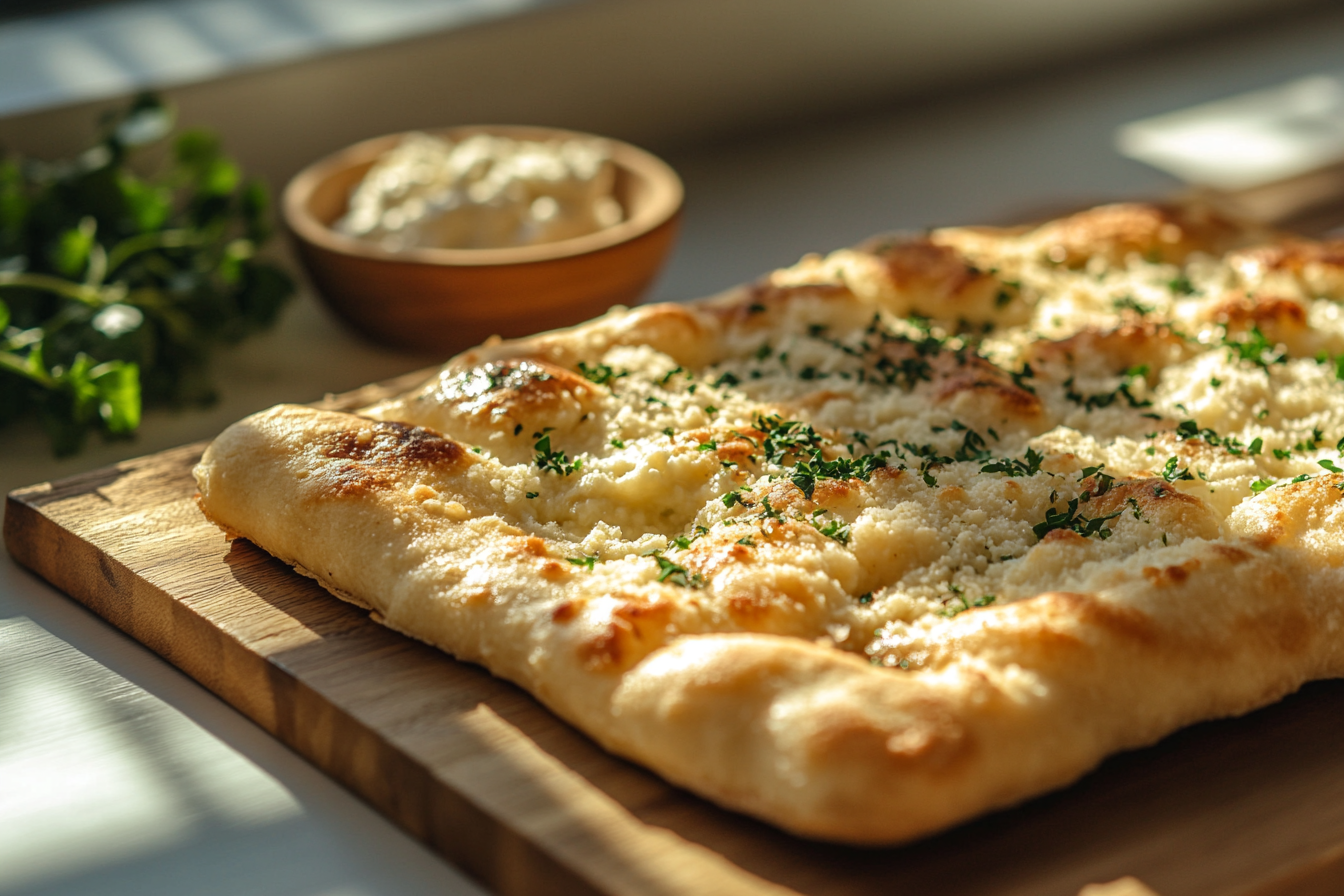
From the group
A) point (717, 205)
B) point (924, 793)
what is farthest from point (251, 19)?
point (924, 793)

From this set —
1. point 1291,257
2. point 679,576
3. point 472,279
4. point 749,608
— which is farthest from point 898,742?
point 1291,257

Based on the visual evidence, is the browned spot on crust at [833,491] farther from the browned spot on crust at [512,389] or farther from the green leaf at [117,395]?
the green leaf at [117,395]

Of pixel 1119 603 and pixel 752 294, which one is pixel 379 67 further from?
pixel 1119 603

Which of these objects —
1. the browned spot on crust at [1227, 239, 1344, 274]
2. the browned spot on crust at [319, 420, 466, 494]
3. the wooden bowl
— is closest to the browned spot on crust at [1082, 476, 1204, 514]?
the browned spot on crust at [319, 420, 466, 494]

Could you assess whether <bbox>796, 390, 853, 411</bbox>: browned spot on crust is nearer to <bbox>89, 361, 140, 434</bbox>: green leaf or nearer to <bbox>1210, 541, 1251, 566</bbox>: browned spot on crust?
<bbox>1210, 541, 1251, 566</bbox>: browned spot on crust

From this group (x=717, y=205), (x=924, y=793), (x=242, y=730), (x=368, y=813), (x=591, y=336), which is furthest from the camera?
(x=717, y=205)

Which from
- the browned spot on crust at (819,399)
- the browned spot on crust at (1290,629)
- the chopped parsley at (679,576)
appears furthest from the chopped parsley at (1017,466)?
the chopped parsley at (679,576)
